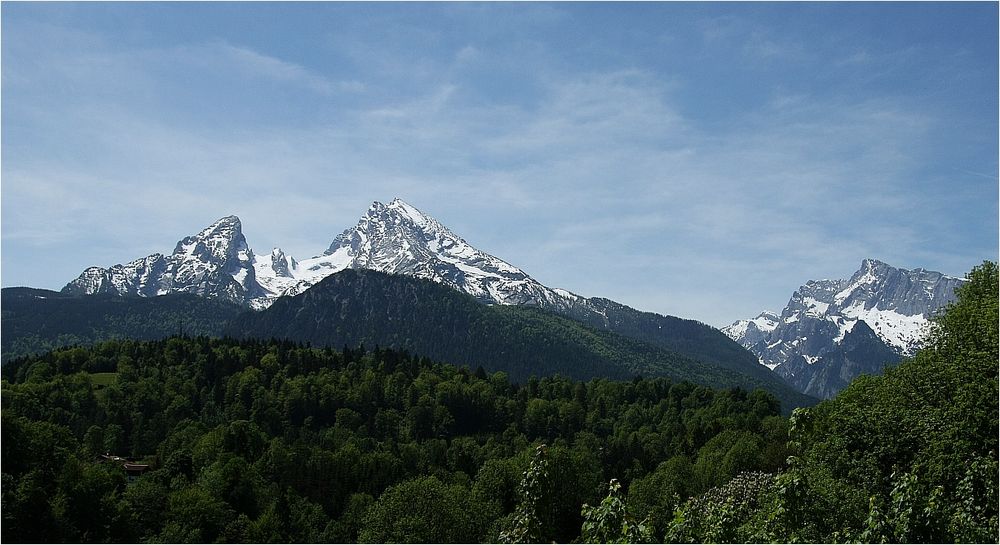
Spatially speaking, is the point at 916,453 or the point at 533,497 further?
the point at 916,453

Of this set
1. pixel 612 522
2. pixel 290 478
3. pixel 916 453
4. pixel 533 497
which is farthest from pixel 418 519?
pixel 290 478

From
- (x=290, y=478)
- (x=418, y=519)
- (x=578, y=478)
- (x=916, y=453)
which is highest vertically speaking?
(x=916, y=453)

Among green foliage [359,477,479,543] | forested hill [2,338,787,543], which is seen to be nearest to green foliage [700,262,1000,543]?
forested hill [2,338,787,543]

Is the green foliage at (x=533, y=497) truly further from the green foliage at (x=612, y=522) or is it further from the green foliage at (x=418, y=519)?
the green foliage at (x=418, y=519)

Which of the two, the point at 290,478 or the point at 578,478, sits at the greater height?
the point at 578,478

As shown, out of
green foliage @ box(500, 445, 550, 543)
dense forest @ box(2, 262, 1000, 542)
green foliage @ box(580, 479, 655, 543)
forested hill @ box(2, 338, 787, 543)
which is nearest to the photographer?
green foliage @ box(580, 479, 655, 543)

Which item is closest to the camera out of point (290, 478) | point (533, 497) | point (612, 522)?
point (533, 497)

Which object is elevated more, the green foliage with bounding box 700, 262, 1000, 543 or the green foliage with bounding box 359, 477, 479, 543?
the green foliage with bounding box 700, 262, 1000, 543

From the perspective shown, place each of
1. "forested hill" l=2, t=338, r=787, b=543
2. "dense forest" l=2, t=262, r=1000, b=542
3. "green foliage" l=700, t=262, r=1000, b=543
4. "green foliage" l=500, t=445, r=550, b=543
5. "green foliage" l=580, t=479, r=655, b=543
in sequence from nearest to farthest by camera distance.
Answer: "green foliage" l=580, t=479, r=655, b=543
"green foliage" l=500, t=445, r=550, b=543
"green foliage" l=700, t=262, r=1000, b=543
"dense forest" l=2, t=262, r=1000, b=542
"forested hill" l=2, t=338, r=787, b=543

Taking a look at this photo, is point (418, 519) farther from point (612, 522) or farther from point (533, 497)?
point (533, 497)

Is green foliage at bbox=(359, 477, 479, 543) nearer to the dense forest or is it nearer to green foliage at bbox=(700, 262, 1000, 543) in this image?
the dense forest

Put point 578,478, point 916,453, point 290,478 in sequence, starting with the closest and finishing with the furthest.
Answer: point 916,453 < point 578,478 < point 290,478

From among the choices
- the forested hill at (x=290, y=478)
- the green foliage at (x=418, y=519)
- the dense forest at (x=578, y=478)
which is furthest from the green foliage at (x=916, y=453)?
the green foliage at (x=418, y=519)

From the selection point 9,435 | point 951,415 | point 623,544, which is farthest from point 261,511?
point 623,544
